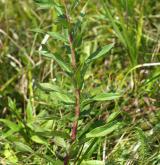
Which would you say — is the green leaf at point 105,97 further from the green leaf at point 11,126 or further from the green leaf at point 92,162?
the green leaf at point 11,126

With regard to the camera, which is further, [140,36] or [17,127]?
[140,36]

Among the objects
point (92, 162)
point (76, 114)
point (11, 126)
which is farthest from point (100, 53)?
point (11, 126)

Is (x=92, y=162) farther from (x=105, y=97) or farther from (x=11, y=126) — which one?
(x=11, y=126)

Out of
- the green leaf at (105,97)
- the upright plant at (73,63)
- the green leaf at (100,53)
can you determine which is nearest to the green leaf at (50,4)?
the upright plant at (73,63)

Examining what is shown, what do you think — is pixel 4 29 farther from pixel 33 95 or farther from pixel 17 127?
pixel 17 127

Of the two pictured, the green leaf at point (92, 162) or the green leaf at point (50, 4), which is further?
the green leaf at point (92, 162)

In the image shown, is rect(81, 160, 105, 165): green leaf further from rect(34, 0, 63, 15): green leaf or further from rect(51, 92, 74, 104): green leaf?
rect(34, 0, 63, 15): green leaf

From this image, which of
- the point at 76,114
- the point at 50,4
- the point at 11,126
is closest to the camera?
the point at 50,4

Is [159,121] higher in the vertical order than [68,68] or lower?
lower

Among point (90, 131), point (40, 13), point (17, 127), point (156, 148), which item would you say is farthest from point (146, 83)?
point (40, 13)

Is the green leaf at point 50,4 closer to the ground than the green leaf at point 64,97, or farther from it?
farther from it

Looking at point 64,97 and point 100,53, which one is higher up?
point 100,53
